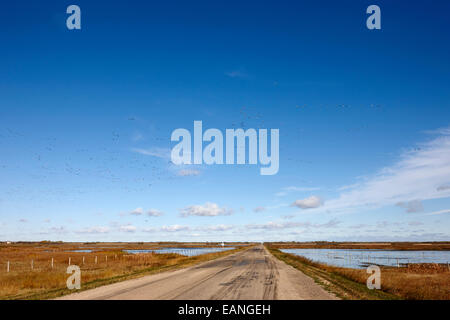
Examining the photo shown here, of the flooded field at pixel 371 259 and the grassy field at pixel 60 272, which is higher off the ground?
the grassy field at pixel 60 272

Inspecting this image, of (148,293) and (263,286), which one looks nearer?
(148,293)

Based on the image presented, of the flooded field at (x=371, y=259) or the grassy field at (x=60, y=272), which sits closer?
the grassy field at (x=60, y=272)

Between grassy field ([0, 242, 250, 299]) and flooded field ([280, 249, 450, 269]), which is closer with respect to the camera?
grassy field ([0, 242, 250, 299])

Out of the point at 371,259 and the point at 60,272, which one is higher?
the point at 60,272

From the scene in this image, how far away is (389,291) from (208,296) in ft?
35.3

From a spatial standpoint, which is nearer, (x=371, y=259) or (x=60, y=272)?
(x=60, y=272)

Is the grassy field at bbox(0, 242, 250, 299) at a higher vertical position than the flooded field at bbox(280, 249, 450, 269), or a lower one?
higher
